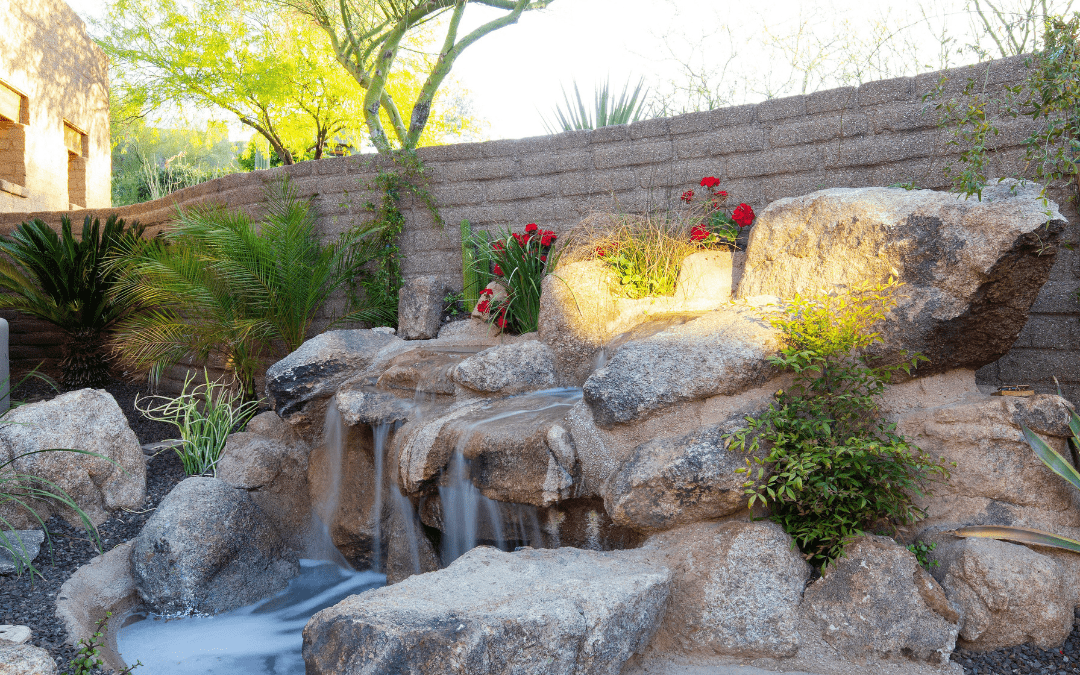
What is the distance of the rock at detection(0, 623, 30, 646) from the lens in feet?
8.82

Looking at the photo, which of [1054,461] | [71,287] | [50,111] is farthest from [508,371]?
[50,111]

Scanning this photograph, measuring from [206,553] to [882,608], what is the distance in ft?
11.3

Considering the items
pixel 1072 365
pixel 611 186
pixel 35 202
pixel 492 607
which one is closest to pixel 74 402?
pixel 492 607

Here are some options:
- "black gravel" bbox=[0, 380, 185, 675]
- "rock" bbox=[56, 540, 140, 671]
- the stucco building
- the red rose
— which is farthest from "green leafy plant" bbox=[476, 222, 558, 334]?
the stucco building

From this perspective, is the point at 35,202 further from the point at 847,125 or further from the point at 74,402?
the point at 847,125

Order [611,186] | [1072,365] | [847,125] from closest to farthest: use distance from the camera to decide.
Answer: [1072,365], [847,125], [611,186]

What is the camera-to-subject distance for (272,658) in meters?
3.41

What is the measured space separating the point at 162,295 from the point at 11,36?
722cm

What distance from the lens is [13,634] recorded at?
9.07 ft

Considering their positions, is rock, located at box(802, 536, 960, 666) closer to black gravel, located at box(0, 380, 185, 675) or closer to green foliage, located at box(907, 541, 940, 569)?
green foliage, located at box(907, 541, 940, 569)

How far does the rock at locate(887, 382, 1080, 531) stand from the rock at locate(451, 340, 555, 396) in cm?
217

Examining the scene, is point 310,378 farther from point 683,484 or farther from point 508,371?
point 683,484

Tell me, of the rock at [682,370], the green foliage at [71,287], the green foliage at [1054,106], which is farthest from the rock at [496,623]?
the green foliage at [71,287]

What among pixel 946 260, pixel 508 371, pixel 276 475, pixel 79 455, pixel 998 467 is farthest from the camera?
pixel 276 475
